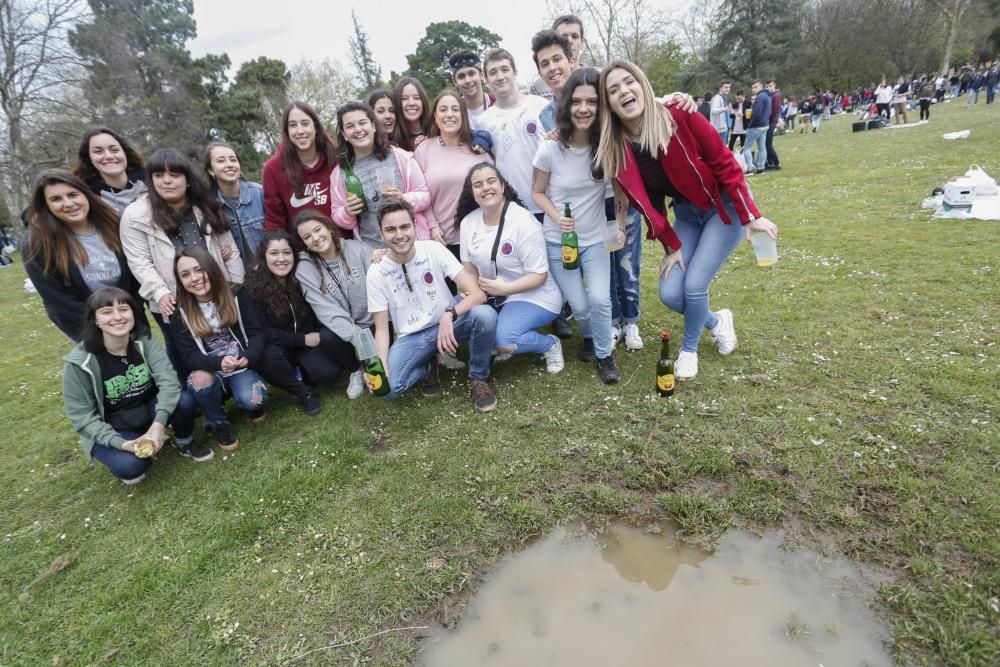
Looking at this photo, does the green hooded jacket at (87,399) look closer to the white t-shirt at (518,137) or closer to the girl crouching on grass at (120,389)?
the girl crouching on grass at (120,389)

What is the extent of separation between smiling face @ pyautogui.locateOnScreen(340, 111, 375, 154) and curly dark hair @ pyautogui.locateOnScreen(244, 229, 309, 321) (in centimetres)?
108

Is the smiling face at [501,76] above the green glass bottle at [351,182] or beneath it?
above

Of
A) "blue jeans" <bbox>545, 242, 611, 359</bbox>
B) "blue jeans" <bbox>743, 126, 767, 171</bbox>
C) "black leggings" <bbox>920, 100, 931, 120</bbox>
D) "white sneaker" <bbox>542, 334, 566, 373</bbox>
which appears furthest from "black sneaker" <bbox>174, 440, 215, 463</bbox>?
"black leggings" <bbox>920, 100, 931, 120</bbox>

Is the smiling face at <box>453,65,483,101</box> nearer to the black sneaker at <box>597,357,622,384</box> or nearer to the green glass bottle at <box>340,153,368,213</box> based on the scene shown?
the green glass bottle at <box>340,153,368,213</box>

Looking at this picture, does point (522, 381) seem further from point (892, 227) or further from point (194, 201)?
point (892, 227)

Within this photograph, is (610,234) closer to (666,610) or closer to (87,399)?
(666,610)

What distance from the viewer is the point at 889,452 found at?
10.5ft

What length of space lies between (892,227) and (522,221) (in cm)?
624

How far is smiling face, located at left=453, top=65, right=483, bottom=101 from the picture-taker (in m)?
5.04

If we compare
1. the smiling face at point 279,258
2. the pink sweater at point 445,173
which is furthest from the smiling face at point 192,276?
the pink sweater at point 445,173

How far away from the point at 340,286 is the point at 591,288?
8.12 ft

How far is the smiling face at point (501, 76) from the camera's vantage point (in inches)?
188

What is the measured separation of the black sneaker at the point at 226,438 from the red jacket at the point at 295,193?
6.21 ft

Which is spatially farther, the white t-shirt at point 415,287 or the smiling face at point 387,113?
Answer: the smiling face at point 387,113
